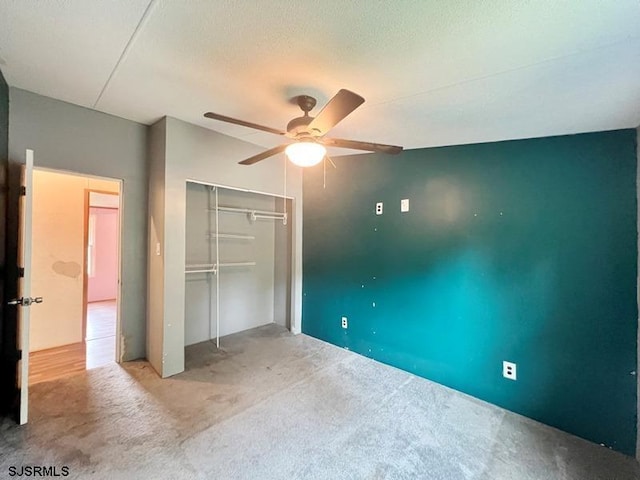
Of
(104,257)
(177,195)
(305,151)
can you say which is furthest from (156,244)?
(104,257)

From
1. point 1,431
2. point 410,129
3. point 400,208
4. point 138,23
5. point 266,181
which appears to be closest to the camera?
point 138,23

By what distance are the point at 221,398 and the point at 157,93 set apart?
8.42 ft

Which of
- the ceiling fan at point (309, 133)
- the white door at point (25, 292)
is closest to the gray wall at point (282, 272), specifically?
the ceiling fan at point (309, 133)

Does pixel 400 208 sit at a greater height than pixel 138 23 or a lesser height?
lesser

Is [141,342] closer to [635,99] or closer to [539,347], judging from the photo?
[539,347]

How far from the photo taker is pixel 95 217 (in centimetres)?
644

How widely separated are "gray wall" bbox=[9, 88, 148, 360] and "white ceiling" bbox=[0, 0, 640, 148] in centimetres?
25

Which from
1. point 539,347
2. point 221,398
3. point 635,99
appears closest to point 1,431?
point 221,398

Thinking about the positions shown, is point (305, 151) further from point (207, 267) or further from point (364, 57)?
point (207, 267)

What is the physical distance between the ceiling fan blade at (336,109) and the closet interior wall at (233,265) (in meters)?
2.29

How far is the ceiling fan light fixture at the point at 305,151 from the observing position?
188 centimetres

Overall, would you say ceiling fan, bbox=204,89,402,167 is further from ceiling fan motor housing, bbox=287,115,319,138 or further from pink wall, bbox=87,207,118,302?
pink wall, bbox=87,207,118,302

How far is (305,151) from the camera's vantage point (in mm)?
1900
